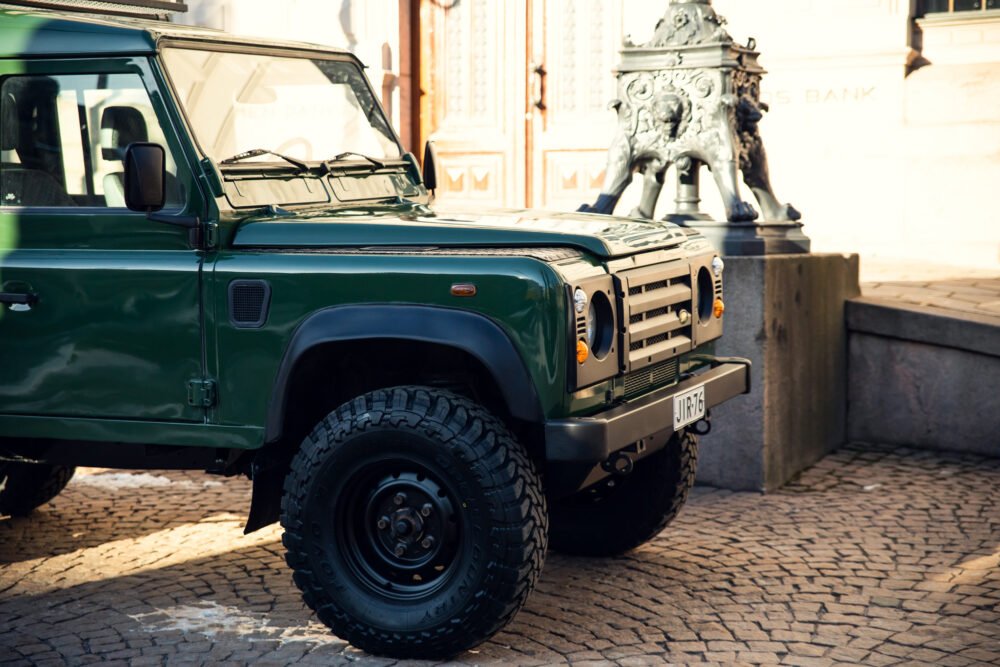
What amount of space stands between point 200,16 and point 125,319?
31.7 feet

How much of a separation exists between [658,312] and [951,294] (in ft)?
13.6

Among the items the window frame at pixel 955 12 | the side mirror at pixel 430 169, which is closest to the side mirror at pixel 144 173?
the side mirror at pixel 430 169

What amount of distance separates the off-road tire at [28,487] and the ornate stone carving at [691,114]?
3161 millimetres

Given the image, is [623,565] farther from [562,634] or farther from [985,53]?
[985,53]

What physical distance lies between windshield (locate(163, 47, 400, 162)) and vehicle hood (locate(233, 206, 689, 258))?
413mm

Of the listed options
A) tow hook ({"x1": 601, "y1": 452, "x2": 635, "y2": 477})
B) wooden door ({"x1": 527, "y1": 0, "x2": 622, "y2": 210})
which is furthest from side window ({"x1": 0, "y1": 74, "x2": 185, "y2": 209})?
wooden door ({"x1": 527, "y1": 0, "x2": 622, "y2": 210})

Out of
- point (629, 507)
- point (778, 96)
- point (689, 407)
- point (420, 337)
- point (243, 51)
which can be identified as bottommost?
point (629, 507)

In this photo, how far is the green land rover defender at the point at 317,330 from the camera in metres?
4.40

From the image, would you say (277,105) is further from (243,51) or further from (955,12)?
(955,12)

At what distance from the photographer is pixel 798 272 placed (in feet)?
24.4

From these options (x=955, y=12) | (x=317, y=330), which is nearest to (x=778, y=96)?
(x=955, y=12)

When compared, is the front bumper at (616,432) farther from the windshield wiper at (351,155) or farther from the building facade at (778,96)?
the building facade at (778,96)

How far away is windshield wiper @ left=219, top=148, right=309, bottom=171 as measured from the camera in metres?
5.03

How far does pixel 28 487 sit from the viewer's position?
662cm
